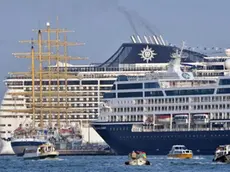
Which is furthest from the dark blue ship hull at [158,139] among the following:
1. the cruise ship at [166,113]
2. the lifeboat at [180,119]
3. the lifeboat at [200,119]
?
the lifeboat at [200,119]

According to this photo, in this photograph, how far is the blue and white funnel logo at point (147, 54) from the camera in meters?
184

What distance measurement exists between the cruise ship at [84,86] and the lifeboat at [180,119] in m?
24.1

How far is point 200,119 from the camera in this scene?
158m

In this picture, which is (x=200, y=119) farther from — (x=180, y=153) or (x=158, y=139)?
(x=180, y=153)

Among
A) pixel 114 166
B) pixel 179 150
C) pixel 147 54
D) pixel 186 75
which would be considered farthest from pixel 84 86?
pixel 114 166

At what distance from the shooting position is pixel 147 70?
18725cm

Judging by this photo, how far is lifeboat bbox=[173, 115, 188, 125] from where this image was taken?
159250 mm

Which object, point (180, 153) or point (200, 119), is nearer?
point (180, 153)

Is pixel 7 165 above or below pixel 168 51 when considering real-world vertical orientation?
below

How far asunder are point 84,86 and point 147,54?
13.3m

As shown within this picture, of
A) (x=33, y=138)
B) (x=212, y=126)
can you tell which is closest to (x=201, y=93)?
(x=212, y=126)

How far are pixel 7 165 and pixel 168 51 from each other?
50.0 meters

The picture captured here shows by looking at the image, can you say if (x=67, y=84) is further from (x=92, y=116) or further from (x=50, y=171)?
(x=50, y=171)

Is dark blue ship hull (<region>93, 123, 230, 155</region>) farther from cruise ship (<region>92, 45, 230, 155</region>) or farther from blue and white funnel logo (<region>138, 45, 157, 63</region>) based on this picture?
blue and white funnel logo (<region>138, 45, 157, 63</region>)
